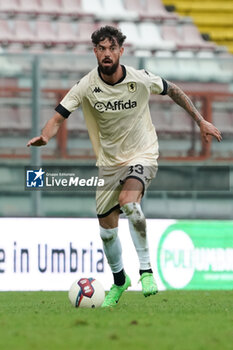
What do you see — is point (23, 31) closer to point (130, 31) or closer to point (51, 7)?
point (51, 7)

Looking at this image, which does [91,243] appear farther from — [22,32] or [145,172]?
[22,32]

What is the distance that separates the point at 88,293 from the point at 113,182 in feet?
2.79

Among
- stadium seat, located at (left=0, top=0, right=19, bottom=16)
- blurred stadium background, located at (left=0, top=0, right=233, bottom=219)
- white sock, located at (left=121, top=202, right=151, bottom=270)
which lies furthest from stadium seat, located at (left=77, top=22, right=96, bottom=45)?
white sock, located at (left=121, top=202, right=151, bottom=270)

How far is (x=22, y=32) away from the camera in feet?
47.9

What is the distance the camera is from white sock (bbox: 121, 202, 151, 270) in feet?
20.1

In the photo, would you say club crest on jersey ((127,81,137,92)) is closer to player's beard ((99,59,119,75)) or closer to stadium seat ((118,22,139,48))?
player's beard ((99,59,119,75))

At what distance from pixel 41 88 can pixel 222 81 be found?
7.98ft

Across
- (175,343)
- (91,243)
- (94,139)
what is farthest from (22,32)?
(175,343)

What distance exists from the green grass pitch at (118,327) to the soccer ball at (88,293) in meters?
0.11

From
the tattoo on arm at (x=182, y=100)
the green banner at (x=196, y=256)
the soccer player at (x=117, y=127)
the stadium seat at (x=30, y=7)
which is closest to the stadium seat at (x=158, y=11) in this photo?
the stadium seat at (x=30, y=7)

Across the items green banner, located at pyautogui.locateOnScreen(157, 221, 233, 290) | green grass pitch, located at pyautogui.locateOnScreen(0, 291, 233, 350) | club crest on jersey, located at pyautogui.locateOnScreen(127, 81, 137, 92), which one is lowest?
green banner, located at pyautogui.locateOnScreen(157, 221, 233, 290)

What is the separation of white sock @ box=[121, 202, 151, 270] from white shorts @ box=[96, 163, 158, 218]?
0.27 metres

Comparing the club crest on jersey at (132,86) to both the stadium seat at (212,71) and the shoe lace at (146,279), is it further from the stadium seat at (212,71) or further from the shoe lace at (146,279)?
the stadium seat at (212,71)

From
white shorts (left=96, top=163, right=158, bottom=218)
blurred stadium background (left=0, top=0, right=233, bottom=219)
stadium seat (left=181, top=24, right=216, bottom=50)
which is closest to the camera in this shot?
white shorts (left=96, top=163, right=158, bottom=218)
